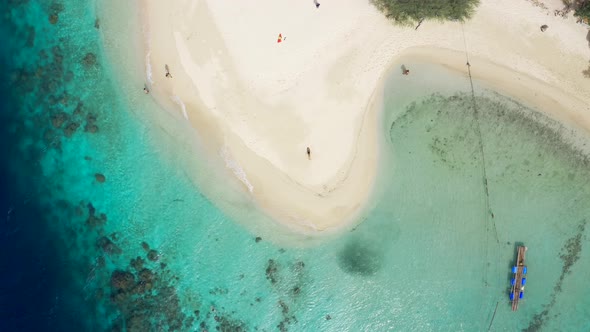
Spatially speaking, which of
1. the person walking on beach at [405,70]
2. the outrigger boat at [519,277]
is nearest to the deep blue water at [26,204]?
the person walking on beach at [405,70]

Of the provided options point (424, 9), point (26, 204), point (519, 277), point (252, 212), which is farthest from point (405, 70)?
point (26, 204)

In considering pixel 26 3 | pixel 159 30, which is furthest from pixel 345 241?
pixel 26 3

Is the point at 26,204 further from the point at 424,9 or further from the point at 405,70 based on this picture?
the point at 424,9

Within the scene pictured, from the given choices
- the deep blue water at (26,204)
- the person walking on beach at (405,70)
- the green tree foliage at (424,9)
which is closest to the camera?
the green tree foliage at (424,9)

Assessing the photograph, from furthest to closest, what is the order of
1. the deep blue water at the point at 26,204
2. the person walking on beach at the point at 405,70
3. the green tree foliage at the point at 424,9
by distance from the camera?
the person walking on beach at the point at 405,70 < the deep blue water at the point at 26,204 < the green tree foliage at the point at 424,9

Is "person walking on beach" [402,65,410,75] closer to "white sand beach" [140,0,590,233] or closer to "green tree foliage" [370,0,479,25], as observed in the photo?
"white sand beach" [140,0,590,233]

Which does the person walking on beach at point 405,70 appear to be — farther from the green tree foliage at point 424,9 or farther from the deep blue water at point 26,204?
the deep blue water at point 26,204

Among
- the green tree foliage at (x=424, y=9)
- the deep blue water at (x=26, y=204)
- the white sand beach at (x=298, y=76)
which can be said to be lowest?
the deep blue water at (x=26, y=204)
